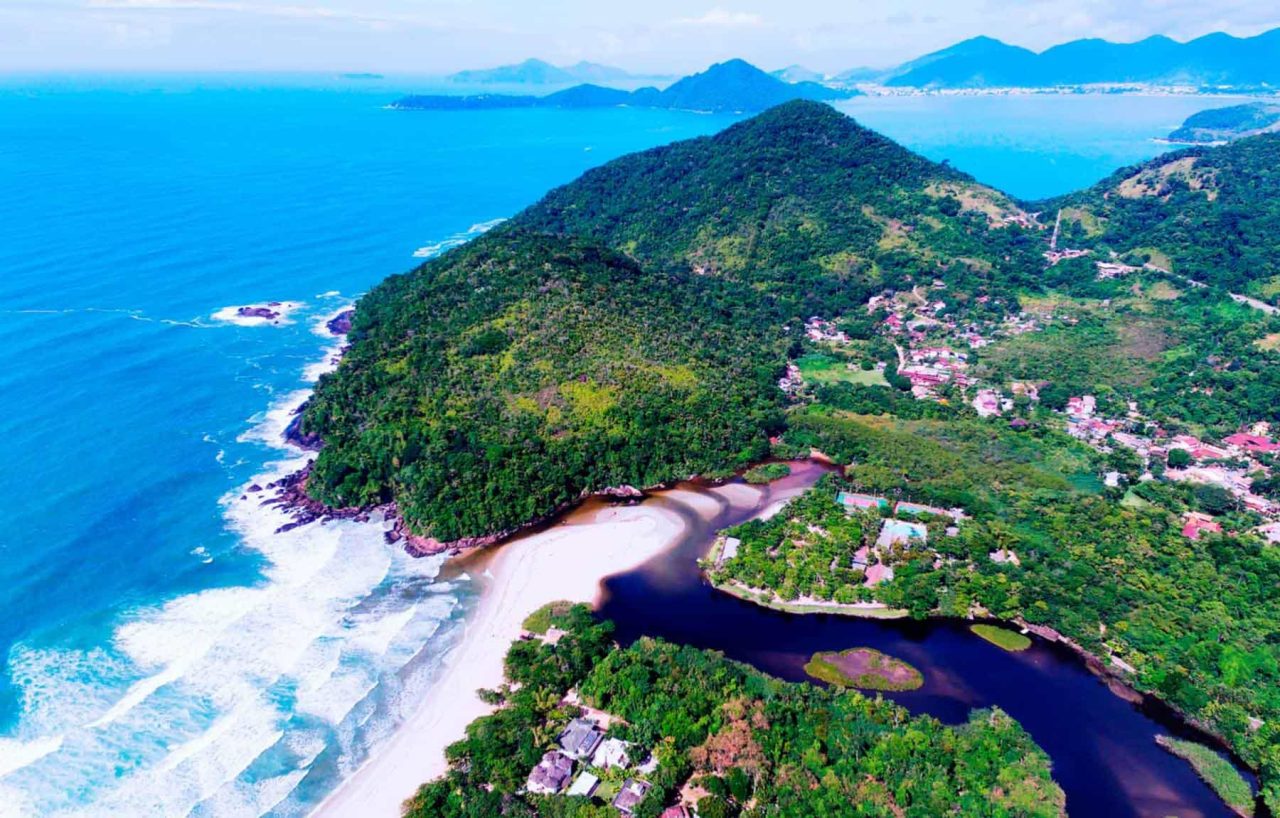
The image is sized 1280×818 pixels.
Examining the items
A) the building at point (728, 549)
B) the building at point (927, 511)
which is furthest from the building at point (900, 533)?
the building at point (728, 549)

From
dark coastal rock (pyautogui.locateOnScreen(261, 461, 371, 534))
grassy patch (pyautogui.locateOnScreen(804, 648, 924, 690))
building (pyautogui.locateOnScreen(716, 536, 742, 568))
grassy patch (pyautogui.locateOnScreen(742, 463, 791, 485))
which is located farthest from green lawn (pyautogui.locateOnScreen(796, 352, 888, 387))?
dark coastal rock (pyautogui.locateOnScreen(261, 461, 371, 534))

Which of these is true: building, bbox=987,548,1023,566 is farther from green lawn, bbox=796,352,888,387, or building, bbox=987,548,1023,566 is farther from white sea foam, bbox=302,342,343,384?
white sea foam, bbox=302,342,343,384

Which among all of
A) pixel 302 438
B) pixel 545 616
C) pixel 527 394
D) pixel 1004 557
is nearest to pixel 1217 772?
pixel 1004 557

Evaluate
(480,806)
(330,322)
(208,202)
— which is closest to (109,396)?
(330,322)

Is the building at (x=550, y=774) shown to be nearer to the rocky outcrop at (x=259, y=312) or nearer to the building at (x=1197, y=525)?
the building at (x=1197, y=525)

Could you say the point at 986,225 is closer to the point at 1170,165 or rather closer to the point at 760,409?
the point at 1170,165
